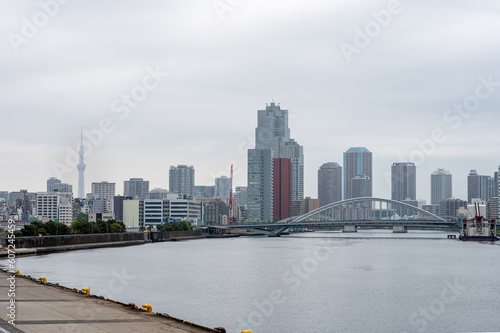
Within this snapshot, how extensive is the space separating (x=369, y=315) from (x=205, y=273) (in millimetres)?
24957

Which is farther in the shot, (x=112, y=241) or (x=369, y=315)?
(x=112, y=241)

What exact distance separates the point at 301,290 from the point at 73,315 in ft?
71.2

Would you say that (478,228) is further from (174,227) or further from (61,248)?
(61,248)

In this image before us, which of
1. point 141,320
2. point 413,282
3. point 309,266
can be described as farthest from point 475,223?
point 141,320

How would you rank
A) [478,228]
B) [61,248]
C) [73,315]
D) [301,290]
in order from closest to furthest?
1. [73,315]
2. [301,290]
3. [61,248]
4. [478,228]

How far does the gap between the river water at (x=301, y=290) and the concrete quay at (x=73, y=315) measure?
14.2 feet

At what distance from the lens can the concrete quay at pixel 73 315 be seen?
2592 cm

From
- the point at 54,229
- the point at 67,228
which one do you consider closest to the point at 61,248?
→ the point at 54,229

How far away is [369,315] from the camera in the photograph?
1467 inches

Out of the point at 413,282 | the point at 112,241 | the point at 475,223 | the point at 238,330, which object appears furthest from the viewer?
the point at 475,223

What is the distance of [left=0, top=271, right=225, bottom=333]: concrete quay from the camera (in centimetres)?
2592

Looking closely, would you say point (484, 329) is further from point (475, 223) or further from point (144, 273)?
point (475, 223)

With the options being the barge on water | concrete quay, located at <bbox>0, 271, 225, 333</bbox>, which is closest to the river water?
concrete quay, located at <bbox>0, 271, 225, 333</bbox>

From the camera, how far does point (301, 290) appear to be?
47.6m
